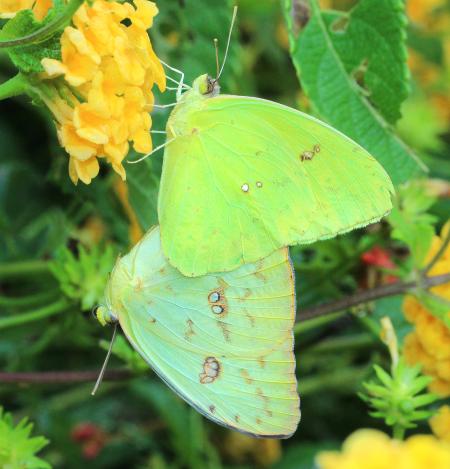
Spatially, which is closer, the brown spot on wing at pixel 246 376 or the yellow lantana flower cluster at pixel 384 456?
the yellow lantana flower cluster at pixel 384 456

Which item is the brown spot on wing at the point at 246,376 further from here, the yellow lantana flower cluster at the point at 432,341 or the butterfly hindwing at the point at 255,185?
the yellow lantana flower cluster at the point at 432,341

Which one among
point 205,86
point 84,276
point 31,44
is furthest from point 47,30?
point 84,276

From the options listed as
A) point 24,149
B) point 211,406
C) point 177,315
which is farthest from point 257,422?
point 24,149

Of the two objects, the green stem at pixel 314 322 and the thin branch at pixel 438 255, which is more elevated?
the thin branch at pixel 438 255

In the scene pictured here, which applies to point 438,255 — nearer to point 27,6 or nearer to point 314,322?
point 314,322

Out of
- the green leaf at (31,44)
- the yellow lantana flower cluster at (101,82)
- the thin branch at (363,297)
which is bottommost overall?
the thin branch at (363,297)

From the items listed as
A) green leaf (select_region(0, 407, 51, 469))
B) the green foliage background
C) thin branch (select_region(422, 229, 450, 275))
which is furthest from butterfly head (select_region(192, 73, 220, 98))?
green leaf (select_region(0, 407, 51, 469))

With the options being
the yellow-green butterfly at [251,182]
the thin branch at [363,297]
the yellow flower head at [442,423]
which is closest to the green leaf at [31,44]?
the yellow-green butterfly at [251,182]
